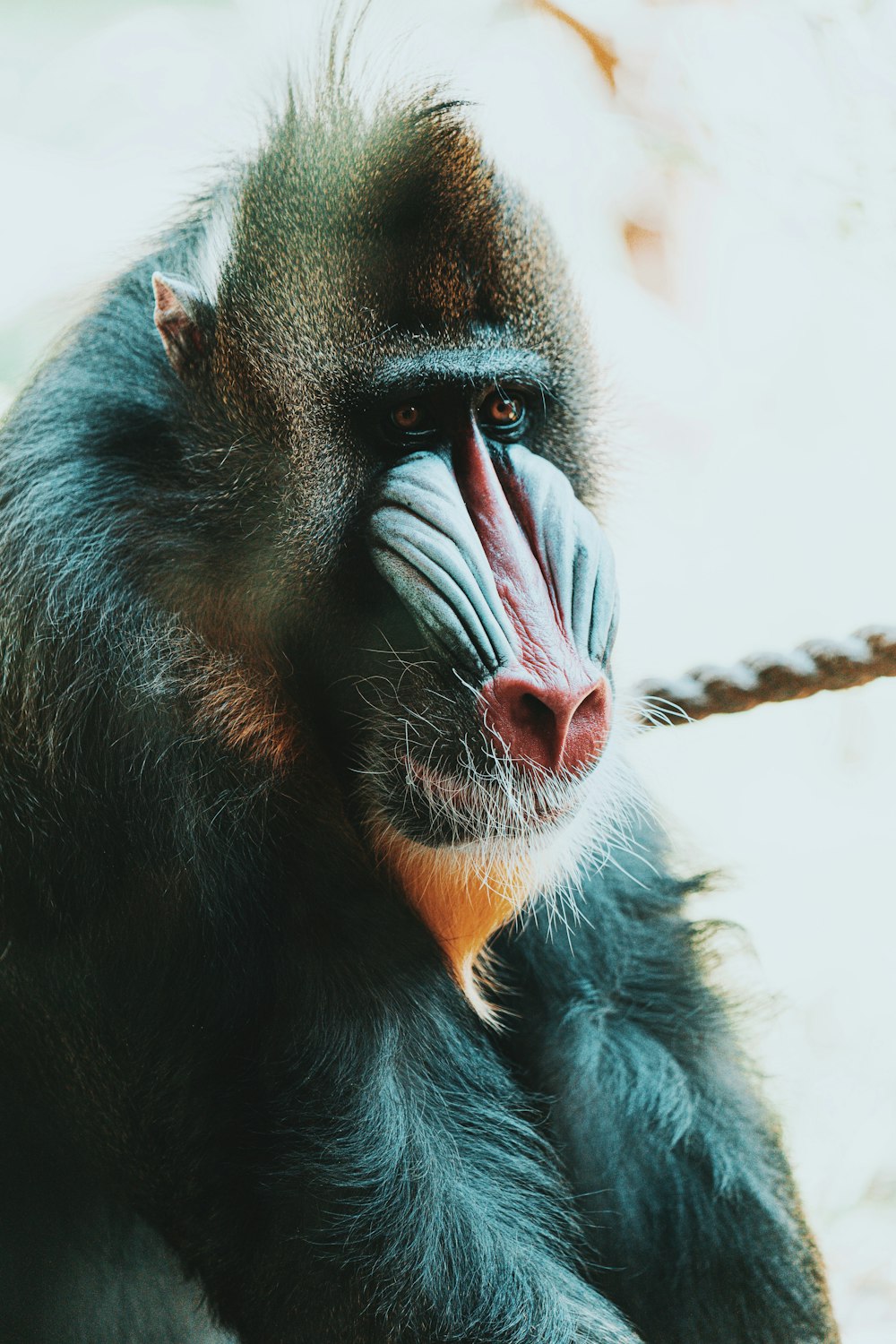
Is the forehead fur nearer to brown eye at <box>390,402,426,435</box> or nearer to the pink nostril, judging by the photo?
brown eye at <box>390,402,426,435</box>

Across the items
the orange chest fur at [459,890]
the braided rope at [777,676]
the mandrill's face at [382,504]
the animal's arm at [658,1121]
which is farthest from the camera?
the braided rope at [777,676]

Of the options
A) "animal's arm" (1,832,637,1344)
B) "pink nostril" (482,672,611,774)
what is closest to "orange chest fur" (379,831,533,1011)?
"animal's arm" (1,832,637,1344)

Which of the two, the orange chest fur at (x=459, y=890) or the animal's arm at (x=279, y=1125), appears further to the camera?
the orange chest fur at (x=459, y=890)

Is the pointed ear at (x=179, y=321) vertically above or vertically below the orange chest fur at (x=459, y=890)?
above

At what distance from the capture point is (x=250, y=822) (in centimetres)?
177

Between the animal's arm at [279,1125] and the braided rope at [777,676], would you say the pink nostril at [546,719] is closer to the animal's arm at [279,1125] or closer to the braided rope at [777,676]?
the animal's arm at [279,1125]

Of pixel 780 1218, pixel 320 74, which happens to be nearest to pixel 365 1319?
pixel 780 1218

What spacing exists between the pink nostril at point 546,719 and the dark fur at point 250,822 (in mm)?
73

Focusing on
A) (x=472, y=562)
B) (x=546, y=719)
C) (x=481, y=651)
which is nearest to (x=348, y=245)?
(x=472, y=562)

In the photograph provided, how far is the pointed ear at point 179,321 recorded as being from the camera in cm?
171

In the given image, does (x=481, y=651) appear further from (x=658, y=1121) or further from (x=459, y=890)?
(x=658, y=1121)

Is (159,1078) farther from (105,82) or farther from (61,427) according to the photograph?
(105,82)

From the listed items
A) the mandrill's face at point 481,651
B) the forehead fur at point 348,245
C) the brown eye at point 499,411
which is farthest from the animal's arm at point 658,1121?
the forehead fur at point 348,245

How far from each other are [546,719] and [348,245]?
2.57ft
